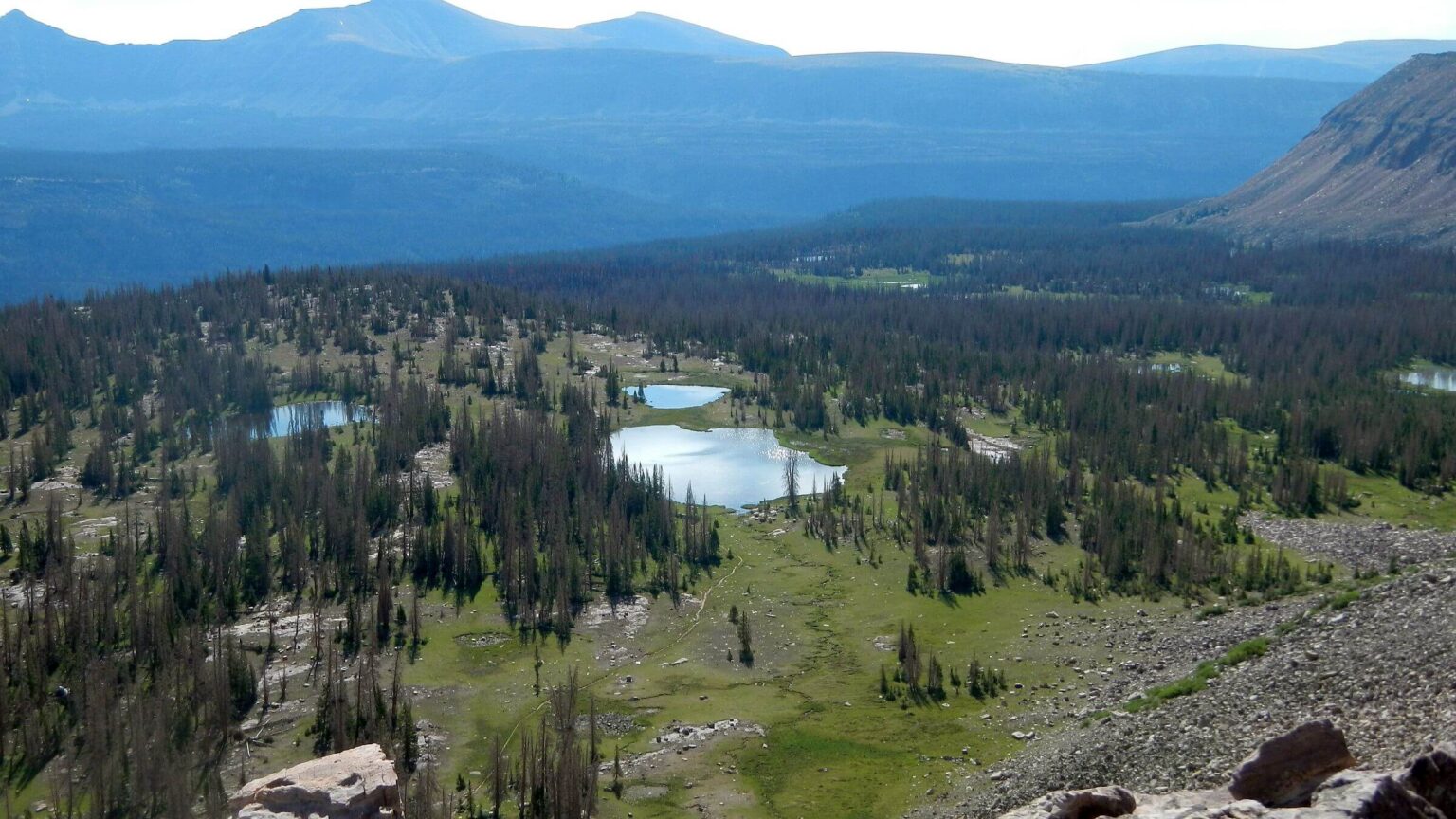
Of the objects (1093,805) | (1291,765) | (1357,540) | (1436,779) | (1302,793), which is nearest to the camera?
(1436,779)

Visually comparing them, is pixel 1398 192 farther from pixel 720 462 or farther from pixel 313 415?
pixel 313 415

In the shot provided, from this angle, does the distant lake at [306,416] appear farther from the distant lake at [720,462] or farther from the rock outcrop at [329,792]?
the rock outcrop at [329,792]

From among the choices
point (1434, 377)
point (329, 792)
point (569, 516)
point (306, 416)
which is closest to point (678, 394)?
point (306, 416)

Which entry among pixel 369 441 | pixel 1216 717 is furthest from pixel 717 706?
pixel 369 441

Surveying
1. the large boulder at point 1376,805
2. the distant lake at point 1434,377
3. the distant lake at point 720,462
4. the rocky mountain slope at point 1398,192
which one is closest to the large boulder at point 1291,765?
the large boulder at point 1376,805

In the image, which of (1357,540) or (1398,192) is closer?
(1357,540)

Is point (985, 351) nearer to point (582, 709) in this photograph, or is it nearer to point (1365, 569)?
point (1365, 569)

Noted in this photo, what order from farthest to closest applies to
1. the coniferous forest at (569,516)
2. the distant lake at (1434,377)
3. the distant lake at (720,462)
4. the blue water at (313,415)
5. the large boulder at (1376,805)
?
1. the distant lake at (1434,377)
2. the blue water at (313,415)
3. the distant lake at (720,462)
4. the coniferous forest at (569,516)
5. the large boulder at (1376,805)

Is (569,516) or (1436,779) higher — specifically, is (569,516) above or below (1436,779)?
below
